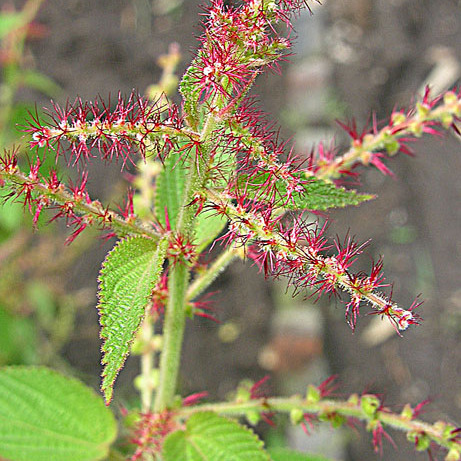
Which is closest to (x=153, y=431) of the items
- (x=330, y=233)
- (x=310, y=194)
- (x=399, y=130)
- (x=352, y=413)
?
(x=352, y=413)

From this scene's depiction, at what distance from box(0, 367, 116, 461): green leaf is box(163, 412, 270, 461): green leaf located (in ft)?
0.57

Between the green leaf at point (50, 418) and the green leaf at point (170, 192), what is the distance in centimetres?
46

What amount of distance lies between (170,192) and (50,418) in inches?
21.9

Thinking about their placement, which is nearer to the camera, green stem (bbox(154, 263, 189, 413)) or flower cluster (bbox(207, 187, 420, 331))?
flower cluster (bbox(207, 187, 420, 331))

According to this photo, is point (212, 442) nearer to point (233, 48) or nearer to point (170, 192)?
point (170, 192)

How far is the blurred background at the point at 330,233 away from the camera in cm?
258

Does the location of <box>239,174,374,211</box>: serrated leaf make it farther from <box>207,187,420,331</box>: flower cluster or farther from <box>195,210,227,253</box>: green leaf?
<box>195,210,227,253</box>: green leaf

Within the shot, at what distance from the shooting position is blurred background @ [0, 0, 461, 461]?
8.48 feet

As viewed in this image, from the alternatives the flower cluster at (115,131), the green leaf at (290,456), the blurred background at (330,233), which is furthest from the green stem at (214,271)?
the blurred background at (330,233)

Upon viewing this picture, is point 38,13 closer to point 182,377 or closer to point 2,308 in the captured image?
point 2,308

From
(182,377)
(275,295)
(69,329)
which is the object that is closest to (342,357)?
(275,295)

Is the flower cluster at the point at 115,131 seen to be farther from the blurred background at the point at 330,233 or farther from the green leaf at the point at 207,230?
the blurred background at the point at 330,233

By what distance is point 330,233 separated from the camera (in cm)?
287

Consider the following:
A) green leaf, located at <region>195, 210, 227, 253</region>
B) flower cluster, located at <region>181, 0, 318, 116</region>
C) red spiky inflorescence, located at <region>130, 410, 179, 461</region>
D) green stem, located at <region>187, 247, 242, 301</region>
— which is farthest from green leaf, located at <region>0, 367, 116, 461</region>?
flower cluster, located at <region>181, 0, 318, 116</region>
